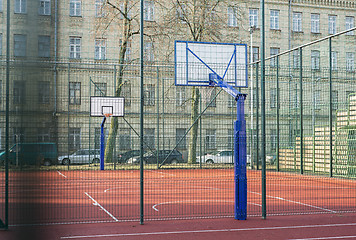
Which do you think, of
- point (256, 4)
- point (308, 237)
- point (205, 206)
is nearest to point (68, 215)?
point (205, 206)

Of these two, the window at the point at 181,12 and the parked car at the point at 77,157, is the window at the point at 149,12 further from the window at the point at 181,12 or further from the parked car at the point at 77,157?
the parked car at the point at 77,157

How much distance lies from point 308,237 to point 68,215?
13.2ft

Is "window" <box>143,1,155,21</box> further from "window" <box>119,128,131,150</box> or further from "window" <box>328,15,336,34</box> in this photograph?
"window" <box>328,15,336,34</box>

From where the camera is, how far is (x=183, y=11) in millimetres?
21500

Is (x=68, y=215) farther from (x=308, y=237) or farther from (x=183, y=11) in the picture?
(x=183, y=11)

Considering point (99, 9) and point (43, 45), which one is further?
point (99, 9)

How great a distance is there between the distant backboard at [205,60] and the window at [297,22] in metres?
10.7

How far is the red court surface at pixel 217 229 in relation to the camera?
580cm

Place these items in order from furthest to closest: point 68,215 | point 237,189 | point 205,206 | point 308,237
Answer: point 205,206
point 68,215
point 237,189
point 308,237

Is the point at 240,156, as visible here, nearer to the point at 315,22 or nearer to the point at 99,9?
the point at 99,9

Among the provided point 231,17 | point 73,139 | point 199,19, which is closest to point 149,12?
point 199,19

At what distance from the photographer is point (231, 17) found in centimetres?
2297

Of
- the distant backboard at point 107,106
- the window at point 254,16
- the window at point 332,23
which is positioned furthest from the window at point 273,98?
the window at point 254,16

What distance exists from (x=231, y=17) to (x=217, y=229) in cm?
1816
